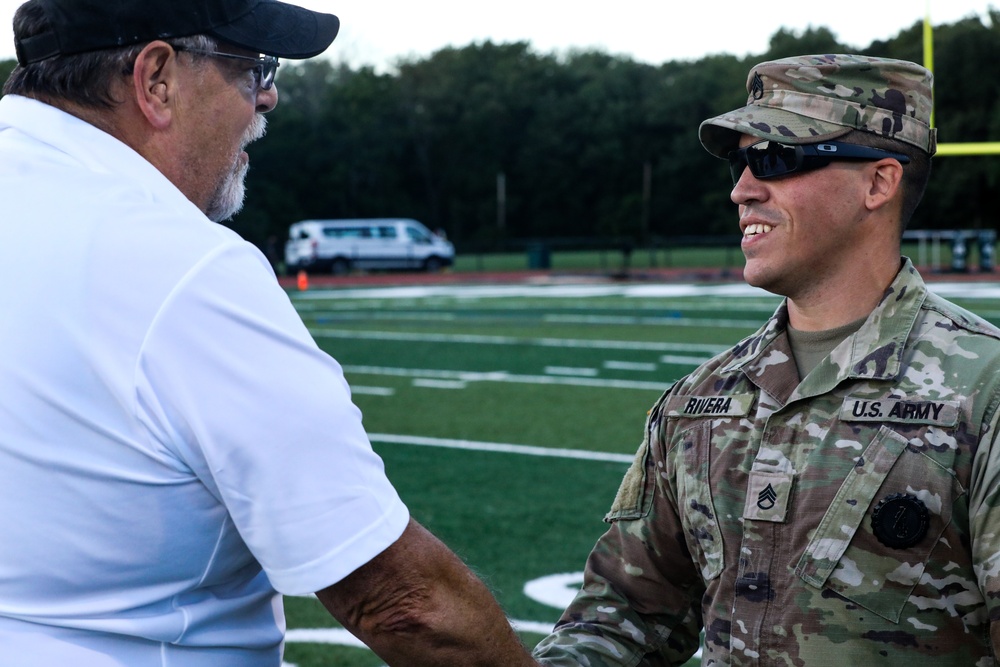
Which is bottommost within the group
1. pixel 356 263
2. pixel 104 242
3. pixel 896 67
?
pixel 356 263

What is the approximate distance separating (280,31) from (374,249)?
44.3 m

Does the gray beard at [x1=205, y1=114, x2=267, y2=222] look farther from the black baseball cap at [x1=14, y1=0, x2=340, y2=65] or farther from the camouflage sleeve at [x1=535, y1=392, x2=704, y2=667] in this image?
the camouflage sleeve at [x1=535, y1=392, x2=704, y2=667]

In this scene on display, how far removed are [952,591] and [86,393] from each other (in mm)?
1581

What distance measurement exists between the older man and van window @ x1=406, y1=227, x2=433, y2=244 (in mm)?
44316

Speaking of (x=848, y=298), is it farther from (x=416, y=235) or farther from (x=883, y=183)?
(x=416, y=235)

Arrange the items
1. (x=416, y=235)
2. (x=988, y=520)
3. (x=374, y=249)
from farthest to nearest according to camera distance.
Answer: (x=416, y=235) → (x=374, y=249) → (x=988, y=520)

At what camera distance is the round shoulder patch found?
231cm

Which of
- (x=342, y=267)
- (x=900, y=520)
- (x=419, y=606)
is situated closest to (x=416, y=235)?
(x=342, y=267)

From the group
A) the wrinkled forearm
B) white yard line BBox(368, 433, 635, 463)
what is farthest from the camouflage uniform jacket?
white yard line BBox(368, 433, 635, 463)

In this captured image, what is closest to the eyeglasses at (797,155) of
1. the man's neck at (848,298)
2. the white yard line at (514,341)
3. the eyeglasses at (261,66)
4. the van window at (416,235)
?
the man's neck at (848,298)

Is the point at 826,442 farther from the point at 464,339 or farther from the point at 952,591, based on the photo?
the point at 464,339

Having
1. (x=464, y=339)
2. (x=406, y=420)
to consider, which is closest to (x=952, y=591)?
(x=406, y=420)

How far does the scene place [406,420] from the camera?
11.6 meters

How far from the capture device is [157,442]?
1.80 m
